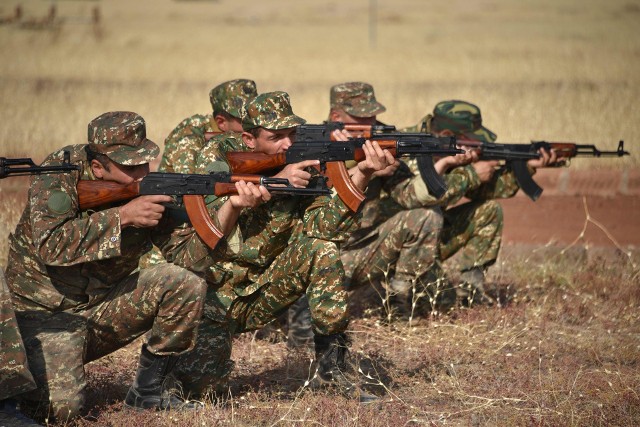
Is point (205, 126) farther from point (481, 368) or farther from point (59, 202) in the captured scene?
point (481, 368)

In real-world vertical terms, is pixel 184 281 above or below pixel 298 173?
below

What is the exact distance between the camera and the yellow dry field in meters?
15.0

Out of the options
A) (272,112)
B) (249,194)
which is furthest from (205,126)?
(249,194)

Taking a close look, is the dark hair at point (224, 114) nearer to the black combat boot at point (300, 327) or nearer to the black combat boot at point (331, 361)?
the black combat boot at point (300, 327)

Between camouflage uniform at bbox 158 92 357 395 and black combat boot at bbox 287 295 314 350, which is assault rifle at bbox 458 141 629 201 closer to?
black combat boot at bbox 287 295 314 350

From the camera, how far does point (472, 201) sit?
8.80 meters

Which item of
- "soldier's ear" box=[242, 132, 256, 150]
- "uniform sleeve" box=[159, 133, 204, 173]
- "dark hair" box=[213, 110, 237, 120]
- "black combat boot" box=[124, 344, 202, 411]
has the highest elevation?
"soldier's ear" box=[242, 132, 256, 150]

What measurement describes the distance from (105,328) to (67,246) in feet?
1.95

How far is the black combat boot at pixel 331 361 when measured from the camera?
6.31 m

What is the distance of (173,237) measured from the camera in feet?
20.1

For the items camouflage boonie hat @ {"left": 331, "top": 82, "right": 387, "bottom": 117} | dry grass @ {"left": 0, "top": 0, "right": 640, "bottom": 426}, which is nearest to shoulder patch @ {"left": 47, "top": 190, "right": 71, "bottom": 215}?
dry grass @ {"left": 0, "top": 0, "right": 640, "bottom": 426}

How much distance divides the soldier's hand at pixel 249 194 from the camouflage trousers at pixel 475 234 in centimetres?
310

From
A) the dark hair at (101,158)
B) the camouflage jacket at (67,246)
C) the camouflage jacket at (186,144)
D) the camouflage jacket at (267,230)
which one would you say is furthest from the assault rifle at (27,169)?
the camouflage jacket at (186,144)

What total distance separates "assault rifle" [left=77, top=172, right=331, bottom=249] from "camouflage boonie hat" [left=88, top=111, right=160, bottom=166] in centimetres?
13
